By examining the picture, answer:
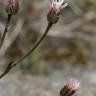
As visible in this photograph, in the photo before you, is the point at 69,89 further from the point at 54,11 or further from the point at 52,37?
the point at 52,37

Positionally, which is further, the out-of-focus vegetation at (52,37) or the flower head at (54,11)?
the out-of-focus vegetation at (52,37)

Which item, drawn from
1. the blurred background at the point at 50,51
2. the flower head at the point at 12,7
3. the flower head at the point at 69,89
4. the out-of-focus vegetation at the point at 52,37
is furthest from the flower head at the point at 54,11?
the out-of-focus vegetation at the point at 52,37

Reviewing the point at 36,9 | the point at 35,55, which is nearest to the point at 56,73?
the point at 35,55

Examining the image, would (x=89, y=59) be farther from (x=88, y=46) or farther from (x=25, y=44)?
(x=25, y=44)

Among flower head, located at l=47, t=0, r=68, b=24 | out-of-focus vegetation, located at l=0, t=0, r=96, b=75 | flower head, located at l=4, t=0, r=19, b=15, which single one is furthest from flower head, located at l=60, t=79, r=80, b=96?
out-of-focus vegetation, located at l=0, t=0, r=96, b=75

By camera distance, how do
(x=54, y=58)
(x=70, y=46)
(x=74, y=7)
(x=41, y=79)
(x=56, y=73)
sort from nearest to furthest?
(x=41, y=79), (x=56, y=73), (x=54, y=58), (x=70, y=46), (x=74, y=7)

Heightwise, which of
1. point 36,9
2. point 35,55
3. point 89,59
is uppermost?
point 36,9

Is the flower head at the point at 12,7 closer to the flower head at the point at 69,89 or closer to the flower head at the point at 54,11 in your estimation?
the flower head at the point at 54,11
